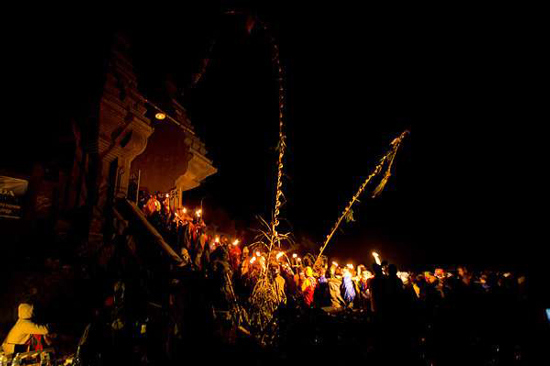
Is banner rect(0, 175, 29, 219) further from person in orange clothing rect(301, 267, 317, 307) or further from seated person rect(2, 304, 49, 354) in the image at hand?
person in orange clothing rect(301, 267, 317, 307)

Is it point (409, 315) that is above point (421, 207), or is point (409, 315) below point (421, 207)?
below

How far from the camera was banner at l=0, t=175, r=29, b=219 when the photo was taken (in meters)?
7.98

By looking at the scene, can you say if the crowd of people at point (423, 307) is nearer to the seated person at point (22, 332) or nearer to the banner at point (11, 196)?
the seated person at point (22, 332)

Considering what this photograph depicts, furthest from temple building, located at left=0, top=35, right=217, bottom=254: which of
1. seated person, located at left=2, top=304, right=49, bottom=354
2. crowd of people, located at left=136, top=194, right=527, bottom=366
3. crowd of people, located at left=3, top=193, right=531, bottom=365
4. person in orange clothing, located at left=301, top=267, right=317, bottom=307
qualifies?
person in orange clothing, located at left=301, top=267, right=317, bottom=307

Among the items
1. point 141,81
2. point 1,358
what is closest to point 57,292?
point 1,358

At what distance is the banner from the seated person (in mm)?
3320

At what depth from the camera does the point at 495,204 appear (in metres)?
29.4

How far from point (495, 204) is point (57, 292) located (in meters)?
36.4

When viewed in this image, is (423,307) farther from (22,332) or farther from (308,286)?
(22,332)

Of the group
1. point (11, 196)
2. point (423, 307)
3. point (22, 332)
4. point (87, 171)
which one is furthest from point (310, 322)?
point (11, 196)

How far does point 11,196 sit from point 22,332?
416 centimetres

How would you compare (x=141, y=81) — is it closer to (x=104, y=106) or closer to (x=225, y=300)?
(x=104, y=106)

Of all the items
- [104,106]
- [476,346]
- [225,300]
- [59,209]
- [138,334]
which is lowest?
[476,346]

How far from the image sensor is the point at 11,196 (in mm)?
8133
